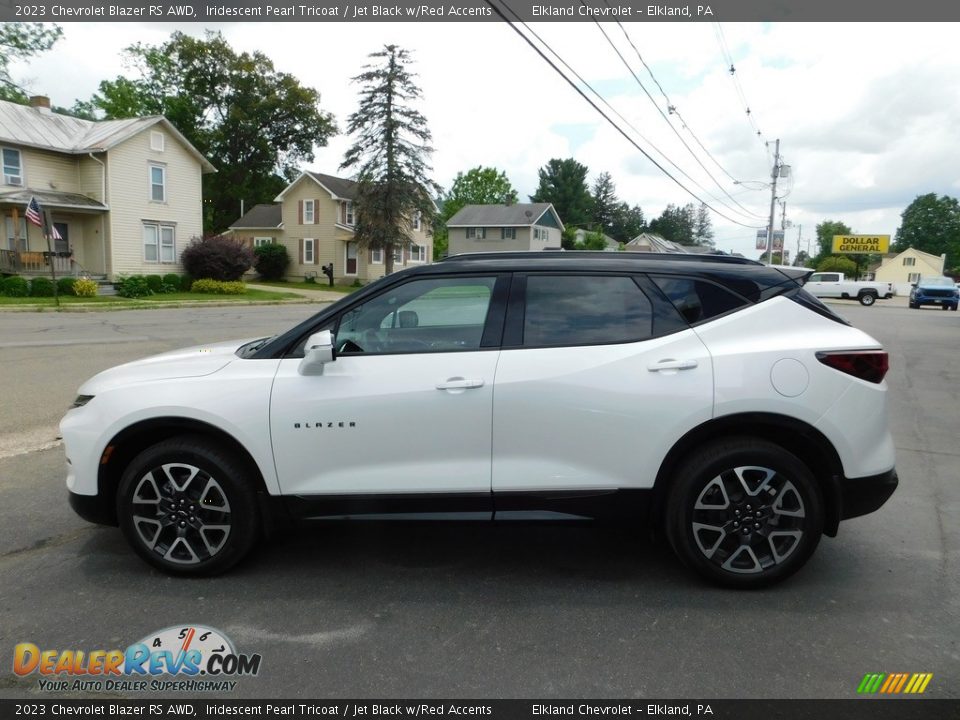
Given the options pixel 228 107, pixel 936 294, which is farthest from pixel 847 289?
pixel 228 107

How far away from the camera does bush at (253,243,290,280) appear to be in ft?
156

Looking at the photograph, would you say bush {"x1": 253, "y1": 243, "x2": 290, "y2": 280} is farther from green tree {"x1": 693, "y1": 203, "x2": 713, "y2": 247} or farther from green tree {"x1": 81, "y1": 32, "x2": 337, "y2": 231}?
green tree {"x1": 693, "y1": 203, "x2": 713, "y2": 247}

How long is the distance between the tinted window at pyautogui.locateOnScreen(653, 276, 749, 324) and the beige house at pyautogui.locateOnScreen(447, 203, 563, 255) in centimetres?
5875

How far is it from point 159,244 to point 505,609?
3574 cm

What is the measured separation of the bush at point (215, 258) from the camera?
110ft

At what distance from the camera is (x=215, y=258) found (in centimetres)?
3369

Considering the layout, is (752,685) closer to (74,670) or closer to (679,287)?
(679,287)

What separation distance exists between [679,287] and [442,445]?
1.57m

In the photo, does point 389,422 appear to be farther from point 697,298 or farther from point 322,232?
point 322,232

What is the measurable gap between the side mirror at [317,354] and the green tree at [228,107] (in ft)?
201

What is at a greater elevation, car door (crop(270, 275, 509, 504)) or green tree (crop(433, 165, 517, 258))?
green tree (crop(433, 165, 517, 258))

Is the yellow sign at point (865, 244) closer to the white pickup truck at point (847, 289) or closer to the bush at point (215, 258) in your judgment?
the white pickup truck at point (847, 289)
